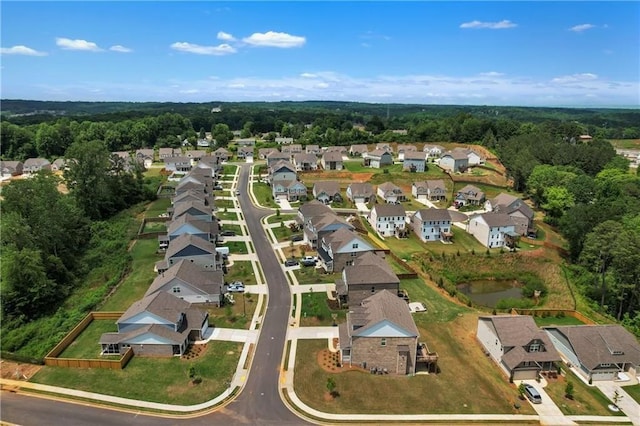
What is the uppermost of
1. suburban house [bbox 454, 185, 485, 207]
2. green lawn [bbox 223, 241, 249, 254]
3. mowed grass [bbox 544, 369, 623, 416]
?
suburban house [bbox 454, 185, 485, 207]

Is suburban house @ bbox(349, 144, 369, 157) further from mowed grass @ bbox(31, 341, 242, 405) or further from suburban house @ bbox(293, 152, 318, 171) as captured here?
mowed grass @ bbox(31, 341, 242, 405)

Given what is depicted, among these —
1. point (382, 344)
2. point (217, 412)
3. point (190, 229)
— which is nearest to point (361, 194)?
point (190, 229)

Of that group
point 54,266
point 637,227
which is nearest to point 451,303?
point 637,227

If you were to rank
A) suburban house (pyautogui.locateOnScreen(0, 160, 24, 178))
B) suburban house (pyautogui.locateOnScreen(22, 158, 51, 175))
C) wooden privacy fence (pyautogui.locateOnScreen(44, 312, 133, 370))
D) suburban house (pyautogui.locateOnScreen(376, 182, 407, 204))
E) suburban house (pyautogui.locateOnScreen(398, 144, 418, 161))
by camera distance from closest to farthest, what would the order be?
wooden privacy fence (pyautogui.locateOnScreen(44, 312, 133, 370)), suburban house (pyautogui.locateOnScreen(376, 182, 407, 204)), suburban house (pyautogui.locateOnScreen(0, 160, 24, 178)), suburban house (pyautogui.locateOnScreen(22, 158, 51, 175)), suburban house (pyautogui.locateOnScreen(398, 144, 418, 161))

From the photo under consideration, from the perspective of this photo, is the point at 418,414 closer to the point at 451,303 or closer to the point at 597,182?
the point at 451,303

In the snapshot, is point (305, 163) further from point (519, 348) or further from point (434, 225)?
point (519, 348)

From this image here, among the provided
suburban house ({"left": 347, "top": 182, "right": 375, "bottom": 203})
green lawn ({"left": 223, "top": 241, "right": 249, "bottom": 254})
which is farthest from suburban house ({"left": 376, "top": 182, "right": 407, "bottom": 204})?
green lawn ({"left": 223, "top": 241, "right": 249, "bottom": 254})
